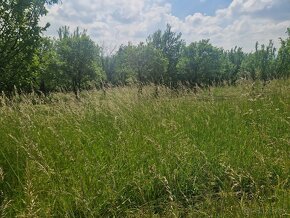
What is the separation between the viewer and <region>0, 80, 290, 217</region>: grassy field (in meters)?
2.68

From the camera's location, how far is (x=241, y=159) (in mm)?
3820

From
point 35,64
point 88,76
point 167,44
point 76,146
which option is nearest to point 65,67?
point 88,76

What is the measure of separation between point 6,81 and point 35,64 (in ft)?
6.65

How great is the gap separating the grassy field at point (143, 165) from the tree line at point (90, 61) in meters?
1.90

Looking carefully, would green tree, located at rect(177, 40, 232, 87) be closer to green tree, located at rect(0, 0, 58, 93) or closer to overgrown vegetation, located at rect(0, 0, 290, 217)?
green tree, located at rect(0, 0, 58, 93)

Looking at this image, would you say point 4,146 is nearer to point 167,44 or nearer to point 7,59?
point 7,59

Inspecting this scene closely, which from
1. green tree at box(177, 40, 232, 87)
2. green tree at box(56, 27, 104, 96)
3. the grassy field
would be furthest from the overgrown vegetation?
green tree at box(177, 40, 232, 87)

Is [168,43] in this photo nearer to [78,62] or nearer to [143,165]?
[78,62]

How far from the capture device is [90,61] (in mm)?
29312

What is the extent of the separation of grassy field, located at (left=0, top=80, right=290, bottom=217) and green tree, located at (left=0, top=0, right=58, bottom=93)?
849 centimetres

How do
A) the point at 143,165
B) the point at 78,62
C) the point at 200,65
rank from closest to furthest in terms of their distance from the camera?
the point at 143,165
the point at 78,62
the point at 200,65

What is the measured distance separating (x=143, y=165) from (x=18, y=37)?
1169 cm

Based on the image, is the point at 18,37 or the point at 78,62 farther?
the point at 78,62

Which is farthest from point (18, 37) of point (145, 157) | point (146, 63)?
point (146, 63)
